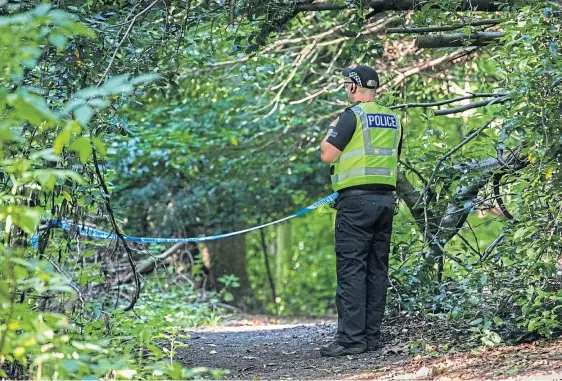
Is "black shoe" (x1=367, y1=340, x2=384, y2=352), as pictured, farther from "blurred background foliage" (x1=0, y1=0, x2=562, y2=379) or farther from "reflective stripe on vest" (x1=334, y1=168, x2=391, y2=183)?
"reflective stripe on vest" (x1=334, y1=168, x2=391, y2=183)

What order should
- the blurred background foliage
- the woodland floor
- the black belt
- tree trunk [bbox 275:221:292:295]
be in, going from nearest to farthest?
the blurred background foliage
the woodland floor
the black belt
tree trunk [bbox 275:221:292:295]

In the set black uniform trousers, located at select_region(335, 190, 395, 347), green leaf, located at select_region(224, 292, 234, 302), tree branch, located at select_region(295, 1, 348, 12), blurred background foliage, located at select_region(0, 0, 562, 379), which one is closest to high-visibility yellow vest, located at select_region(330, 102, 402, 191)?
black uniform trousers, located at select_region(335, 190, 395, 347)

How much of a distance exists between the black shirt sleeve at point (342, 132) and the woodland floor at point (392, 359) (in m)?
1.47

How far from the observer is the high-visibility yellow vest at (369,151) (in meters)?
6.17

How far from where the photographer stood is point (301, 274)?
2219 centimetres

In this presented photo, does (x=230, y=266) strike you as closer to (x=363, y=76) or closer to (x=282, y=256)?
(x=282, y=256)

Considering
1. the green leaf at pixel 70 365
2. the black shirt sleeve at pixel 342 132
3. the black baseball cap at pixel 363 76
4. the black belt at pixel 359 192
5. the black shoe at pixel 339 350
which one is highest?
the black baseball cap at pixel 363 76

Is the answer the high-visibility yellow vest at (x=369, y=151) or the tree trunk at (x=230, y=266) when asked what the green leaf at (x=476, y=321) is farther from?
the tree trunk at (x=230, y=266)

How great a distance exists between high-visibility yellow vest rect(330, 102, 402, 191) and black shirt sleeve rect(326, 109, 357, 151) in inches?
1.5

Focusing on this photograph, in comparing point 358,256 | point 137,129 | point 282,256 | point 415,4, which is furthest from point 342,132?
point 282,256

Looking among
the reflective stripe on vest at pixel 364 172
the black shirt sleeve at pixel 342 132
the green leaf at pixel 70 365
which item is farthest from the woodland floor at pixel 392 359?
the green leaf at pixel 70 365

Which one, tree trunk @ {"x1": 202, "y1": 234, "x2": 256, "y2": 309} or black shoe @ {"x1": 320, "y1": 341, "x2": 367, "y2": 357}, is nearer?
black shoe @ {"x1": 320, "y1": 341, "x2": 367, "y2": 357}

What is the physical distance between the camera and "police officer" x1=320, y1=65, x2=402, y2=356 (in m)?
6.18

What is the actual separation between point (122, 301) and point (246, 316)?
228 centimetres
